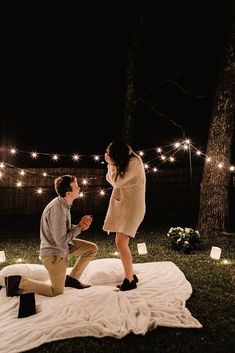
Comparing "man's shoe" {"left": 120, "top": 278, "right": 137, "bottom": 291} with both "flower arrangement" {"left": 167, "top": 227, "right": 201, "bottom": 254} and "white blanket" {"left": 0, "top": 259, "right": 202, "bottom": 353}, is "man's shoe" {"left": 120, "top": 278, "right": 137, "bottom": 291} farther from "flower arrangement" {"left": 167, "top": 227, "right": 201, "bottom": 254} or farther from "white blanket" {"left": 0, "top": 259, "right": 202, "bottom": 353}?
"flower arrangement" {"left": 167, "top": 227, "right": 201, "bottom": 254}

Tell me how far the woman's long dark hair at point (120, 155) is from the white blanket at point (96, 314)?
56.6 inches

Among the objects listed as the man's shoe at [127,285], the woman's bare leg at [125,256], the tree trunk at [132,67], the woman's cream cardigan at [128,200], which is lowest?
the man's shoe at [127,285]

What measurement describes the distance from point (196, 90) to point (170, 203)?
188 inches

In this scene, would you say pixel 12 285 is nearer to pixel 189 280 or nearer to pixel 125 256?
pixel 125 256

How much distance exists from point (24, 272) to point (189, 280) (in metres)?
2.20

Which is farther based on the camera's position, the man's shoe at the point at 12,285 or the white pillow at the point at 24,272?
the white pillow at the point at 24,272

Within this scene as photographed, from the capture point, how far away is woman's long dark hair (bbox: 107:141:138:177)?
4879mm

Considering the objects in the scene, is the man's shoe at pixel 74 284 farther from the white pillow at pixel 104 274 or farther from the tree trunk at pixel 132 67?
the tree trunk at pixel 132 67

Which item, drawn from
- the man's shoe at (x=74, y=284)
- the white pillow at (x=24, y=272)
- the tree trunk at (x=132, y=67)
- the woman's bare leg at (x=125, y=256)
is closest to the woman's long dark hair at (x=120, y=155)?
the woman's bare leg at (x=125, y=256)

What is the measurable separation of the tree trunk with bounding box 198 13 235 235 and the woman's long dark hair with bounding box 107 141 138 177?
3.87 metres

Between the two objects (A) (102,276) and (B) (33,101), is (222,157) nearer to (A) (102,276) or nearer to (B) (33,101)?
(A) (102,276)

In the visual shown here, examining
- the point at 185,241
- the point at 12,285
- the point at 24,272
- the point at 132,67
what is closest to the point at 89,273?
the point at 24,272

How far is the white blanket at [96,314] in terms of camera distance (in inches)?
146

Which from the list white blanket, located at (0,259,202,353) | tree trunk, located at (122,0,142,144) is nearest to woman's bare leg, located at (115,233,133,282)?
white blanket, located at (0,259,202,353)
